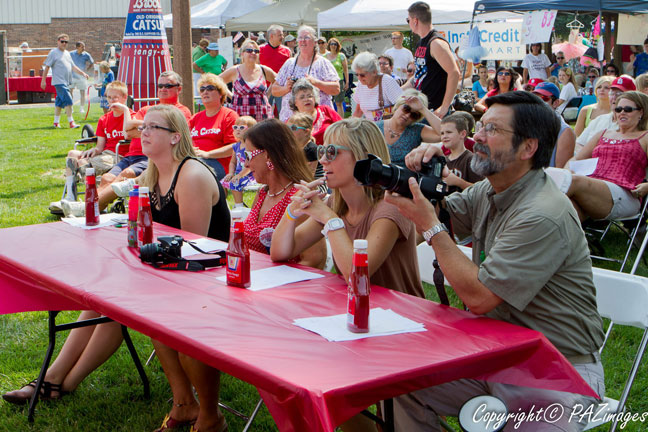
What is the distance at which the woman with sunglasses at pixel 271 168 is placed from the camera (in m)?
3.46

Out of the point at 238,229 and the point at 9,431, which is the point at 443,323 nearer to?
the point at 238,229

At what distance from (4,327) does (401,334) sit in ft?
10.6

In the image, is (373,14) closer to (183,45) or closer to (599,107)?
(183,45)

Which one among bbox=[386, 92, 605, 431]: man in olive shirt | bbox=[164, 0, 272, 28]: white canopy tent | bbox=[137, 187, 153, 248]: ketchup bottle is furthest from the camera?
bbox=[164, 0, 272, 28]: white canopy tent

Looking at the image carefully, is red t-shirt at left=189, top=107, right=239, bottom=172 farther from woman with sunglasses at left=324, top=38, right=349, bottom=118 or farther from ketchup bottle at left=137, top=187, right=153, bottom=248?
woman with sunglasses at left=324, top=38, right=349, bottom=118

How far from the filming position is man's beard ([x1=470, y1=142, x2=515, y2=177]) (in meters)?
2.36

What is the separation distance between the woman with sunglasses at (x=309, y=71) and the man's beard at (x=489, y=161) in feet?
17.6

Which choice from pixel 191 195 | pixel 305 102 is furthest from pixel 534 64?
pixel 191 195

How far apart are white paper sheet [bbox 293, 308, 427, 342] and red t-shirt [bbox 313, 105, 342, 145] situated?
4380 millimetres

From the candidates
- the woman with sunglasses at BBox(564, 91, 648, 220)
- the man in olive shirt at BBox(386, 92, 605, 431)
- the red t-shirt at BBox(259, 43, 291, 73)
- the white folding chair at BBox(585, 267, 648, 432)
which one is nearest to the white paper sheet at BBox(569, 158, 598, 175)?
the woman with sunglasses at BBox(564, 91, 648, 220)

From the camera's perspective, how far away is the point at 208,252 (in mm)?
2994

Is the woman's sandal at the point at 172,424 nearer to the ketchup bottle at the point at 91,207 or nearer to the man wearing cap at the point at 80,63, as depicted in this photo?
the ketchup bottle at the point at 91,207

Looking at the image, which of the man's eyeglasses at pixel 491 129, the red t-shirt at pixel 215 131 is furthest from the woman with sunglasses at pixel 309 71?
the man's eyeglasses at pixel 491 129

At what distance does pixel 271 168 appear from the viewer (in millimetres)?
3496
